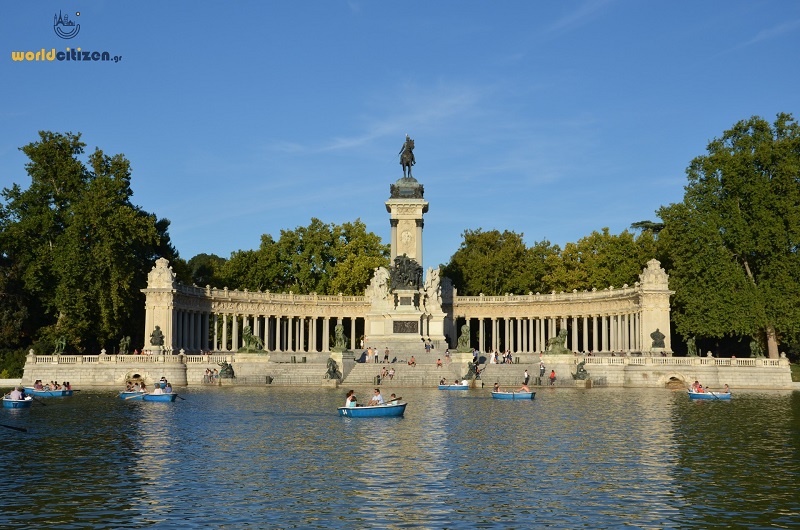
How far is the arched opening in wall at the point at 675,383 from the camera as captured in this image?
65125mm

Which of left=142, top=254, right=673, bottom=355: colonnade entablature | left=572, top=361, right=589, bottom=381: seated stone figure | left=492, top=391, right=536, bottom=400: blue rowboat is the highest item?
left=142, top=254, right=673, bottom=355: colonnade entablature

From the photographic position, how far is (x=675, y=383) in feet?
214

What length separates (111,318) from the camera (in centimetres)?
8119

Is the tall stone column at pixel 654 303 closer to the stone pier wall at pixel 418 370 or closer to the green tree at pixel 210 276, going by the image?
the stone pier wall at pixel 418 370

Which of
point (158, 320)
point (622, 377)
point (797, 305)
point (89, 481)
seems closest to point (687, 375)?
point (622, 377)

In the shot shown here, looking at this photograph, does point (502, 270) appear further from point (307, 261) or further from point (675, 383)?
point (675, 383)

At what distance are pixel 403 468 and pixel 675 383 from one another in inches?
1702

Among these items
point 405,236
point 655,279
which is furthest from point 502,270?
point 655,279

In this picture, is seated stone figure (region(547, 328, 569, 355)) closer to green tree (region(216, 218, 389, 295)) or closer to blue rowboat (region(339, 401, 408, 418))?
blue rowboat (region(339, 401, 408, 418))

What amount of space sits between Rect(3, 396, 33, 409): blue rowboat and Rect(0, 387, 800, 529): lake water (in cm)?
295

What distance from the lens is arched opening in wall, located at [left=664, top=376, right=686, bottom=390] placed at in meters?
65.1

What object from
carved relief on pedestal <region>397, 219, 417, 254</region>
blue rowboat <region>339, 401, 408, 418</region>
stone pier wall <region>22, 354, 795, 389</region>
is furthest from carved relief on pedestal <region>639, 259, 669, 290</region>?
blue rowboat <region>339, 401, 408, 418</region>

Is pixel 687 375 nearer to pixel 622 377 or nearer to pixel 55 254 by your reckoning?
pixel 622 377

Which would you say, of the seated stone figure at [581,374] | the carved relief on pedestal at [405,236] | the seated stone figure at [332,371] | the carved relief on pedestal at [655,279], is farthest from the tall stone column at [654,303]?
the seated stone figure at [332,371]
